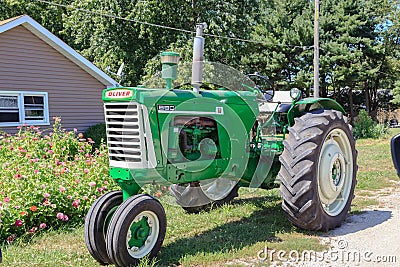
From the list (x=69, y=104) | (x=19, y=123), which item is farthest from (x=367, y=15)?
(x=19, y=123)

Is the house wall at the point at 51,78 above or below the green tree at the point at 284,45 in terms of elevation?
below

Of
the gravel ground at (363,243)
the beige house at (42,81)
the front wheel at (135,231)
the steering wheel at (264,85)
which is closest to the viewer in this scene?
the front wheel at (135,231)

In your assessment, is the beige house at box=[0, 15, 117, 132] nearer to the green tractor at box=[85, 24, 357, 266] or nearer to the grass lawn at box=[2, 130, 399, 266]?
the grass lawn at box=[2, 130, 399, 266]

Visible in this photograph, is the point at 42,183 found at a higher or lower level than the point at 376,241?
higher

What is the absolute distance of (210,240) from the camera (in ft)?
15.3

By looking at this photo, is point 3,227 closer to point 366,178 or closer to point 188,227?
point 188,227

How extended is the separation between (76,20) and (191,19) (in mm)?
5497

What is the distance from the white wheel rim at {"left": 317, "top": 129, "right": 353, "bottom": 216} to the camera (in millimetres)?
5164

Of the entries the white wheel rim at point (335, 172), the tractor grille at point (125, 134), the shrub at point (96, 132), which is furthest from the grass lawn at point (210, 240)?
the shrub at point (96, 132)

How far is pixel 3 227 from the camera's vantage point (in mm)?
4750

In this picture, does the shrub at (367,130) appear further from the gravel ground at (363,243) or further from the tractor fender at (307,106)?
the tractor fender at (307,106)

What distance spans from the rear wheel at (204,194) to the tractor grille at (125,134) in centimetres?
153

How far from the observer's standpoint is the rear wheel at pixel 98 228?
395 centimetres

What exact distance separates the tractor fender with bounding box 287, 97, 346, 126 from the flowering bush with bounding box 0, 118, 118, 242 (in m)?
2.79
